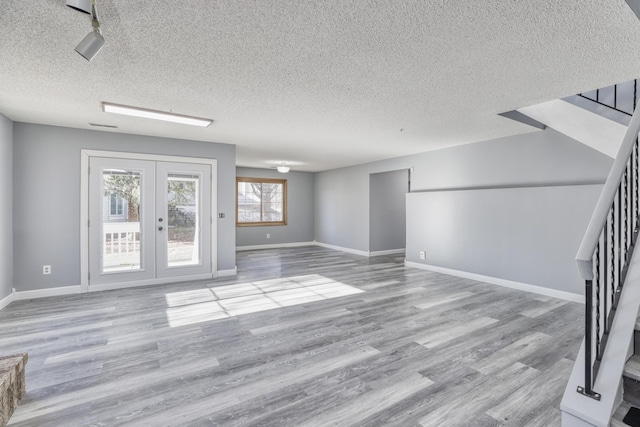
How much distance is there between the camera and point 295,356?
8.37 ft

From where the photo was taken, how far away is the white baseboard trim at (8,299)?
12.4 feet

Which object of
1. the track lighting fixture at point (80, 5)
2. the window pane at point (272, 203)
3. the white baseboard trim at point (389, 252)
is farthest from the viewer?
the window pane at point (272, 203)

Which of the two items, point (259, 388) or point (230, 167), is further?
point (230, 167)

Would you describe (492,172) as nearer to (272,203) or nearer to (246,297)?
(246,297)

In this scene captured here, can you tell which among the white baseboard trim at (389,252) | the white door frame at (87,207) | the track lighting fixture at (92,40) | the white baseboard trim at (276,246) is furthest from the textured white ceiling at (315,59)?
the white baseboard trim at (276,246)

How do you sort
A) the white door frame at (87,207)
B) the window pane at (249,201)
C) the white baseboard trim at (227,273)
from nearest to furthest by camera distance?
the white door frame at (87,207) → the white baseboard trim at (227,273) → the window pane at (249,201)

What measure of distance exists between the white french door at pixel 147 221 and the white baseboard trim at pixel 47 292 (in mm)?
205

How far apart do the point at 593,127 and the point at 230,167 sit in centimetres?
525

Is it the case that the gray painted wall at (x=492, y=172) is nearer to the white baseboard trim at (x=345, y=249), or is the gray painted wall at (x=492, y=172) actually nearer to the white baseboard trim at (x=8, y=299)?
the white baseboard trim at (x=345, y=249)

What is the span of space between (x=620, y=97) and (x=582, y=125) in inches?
23.2

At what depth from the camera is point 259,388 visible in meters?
2.10

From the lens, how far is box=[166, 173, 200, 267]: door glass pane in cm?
509

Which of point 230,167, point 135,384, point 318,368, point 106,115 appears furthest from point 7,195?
point 318,368

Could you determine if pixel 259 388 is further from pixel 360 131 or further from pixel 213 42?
pixel 360 131
